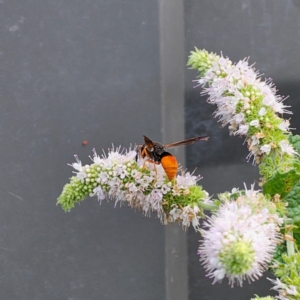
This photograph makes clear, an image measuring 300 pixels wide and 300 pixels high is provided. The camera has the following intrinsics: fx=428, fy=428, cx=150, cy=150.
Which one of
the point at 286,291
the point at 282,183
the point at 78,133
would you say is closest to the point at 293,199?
the point at 282,183

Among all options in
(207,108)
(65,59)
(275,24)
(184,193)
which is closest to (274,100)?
(184,193)

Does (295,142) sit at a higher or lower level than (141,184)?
higher

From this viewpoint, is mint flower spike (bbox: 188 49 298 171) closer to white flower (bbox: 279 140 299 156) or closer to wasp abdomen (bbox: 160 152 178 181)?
white flower (bbox: 279 140 299 156)

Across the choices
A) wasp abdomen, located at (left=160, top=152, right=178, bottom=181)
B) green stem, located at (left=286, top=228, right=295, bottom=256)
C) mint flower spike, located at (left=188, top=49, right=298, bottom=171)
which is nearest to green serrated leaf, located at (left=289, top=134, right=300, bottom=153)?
mint flower spike, located at (left=188, top=49, right=298, bottom=171)

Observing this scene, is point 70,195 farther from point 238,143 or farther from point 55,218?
point 238,143

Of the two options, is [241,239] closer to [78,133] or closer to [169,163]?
[169,163]

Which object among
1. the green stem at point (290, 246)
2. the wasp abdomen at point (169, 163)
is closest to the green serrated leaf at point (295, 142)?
Answer: the green stem at point (290, 246)
